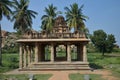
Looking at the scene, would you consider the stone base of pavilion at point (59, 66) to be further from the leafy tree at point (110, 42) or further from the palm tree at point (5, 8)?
the leafy tree at point (110, 42)

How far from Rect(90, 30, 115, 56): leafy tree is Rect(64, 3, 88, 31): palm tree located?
25.9 metres

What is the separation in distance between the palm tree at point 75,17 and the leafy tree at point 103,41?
25.9 m

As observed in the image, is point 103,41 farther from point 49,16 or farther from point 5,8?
point 5,8

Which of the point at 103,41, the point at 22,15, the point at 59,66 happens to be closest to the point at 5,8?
the point at 22,15

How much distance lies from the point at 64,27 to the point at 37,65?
7830 millimetres

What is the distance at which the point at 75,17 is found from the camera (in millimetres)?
46156

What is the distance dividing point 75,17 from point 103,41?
27811 mm

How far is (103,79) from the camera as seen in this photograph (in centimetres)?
2077

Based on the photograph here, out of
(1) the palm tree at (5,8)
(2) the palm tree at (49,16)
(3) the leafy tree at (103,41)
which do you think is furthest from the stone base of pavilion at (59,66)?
(3) the leafy tree at (103,41)

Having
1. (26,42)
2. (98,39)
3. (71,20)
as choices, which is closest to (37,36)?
(26,42)

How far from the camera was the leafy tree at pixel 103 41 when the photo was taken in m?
71.5

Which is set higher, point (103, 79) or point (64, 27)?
point (64, 27)

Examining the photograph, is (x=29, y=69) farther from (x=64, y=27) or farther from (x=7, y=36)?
(x=7, y=36)

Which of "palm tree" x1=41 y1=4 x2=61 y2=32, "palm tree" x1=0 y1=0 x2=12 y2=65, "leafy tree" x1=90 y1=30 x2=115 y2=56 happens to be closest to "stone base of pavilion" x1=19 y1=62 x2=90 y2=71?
"palm tree" x1=0 y1=0 x2=12 y2=65
